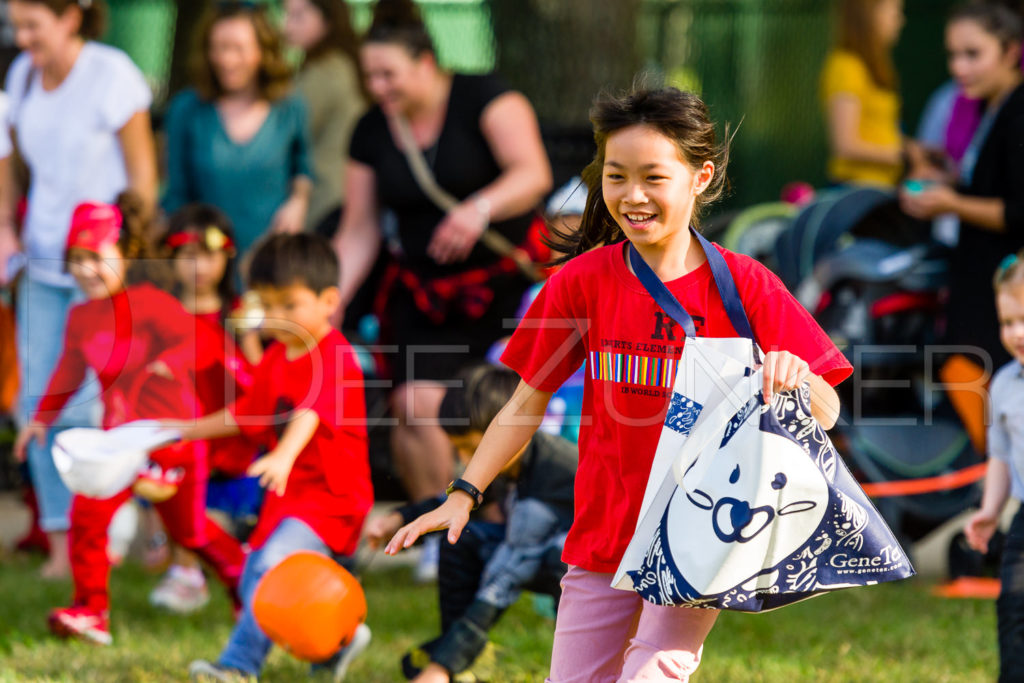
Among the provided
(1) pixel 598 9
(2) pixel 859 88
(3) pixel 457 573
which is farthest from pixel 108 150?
(2) pixel 859 88

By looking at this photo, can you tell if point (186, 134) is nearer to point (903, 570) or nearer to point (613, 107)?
point (613, 107)

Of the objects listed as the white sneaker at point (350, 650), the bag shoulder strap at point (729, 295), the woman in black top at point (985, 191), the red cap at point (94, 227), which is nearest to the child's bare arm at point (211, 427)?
the white sneaker at point (350, 650)

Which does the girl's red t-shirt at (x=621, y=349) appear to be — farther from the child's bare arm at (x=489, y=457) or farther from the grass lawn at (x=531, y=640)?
the grass lawn at (x=531, y=640)

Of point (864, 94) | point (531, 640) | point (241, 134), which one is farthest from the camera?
point (864, 94)

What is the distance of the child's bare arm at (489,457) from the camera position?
269 cm

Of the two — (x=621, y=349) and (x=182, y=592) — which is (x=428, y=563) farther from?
(x=621, y=349)

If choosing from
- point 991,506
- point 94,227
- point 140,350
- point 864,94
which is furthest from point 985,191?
point 94,227

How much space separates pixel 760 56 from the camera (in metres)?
12.0

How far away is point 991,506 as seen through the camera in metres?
3.57

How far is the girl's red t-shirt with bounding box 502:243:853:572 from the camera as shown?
2709 mm

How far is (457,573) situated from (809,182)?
854cm

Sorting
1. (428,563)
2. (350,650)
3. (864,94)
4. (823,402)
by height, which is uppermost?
(864,94)

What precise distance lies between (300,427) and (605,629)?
51.2 inches

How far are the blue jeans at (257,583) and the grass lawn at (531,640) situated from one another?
178 millimetres
